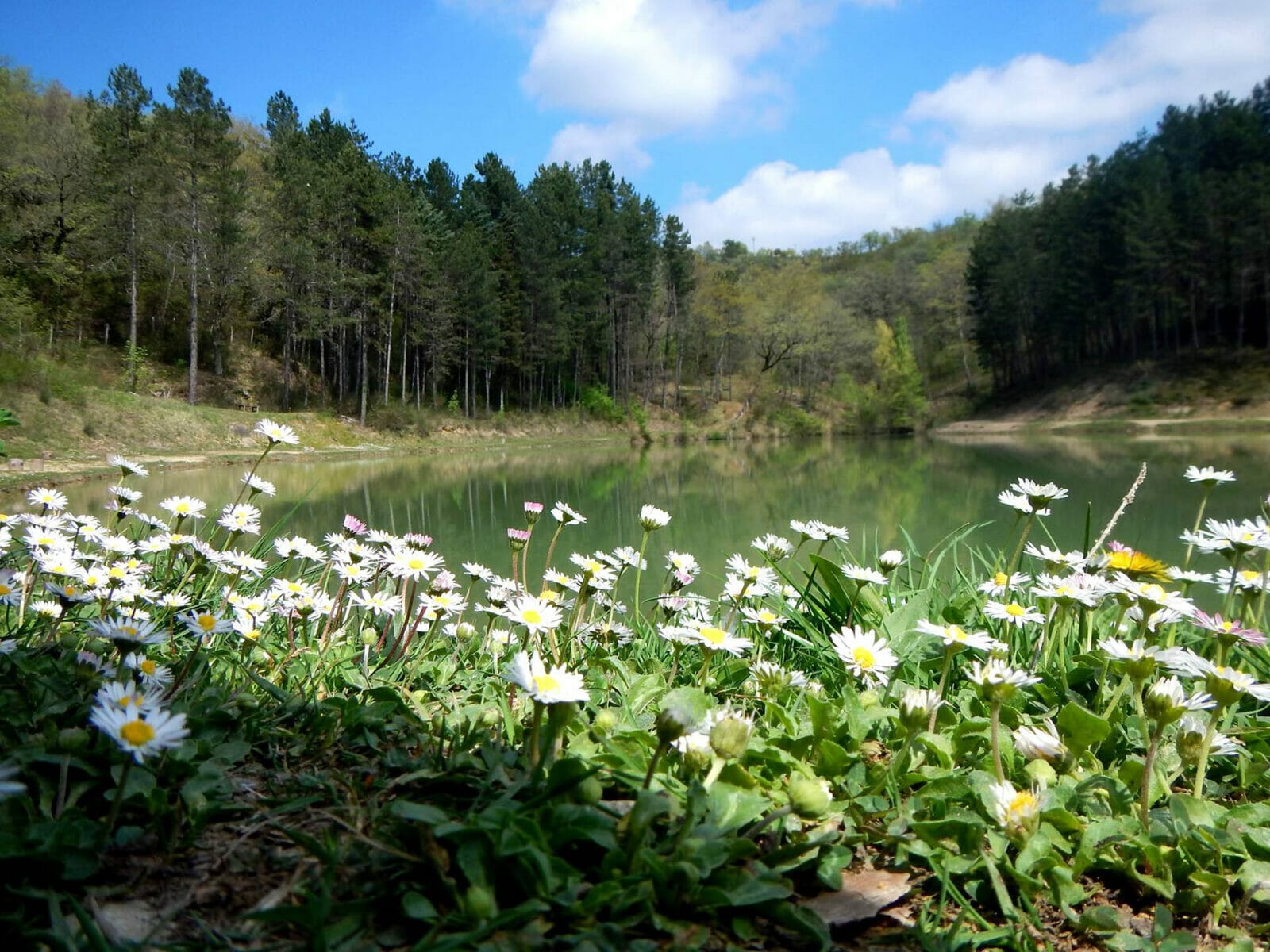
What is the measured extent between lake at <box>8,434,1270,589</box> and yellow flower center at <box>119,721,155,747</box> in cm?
174

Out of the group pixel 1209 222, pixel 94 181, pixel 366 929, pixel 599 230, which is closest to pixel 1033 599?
pixel 366 929

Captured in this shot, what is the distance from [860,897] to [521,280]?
29.7 metres

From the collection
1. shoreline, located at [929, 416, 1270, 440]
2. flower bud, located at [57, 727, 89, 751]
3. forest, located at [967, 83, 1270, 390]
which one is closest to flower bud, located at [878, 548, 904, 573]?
flower bud, located at [57, 727, 89, 751]

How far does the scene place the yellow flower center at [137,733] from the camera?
2.49 ft

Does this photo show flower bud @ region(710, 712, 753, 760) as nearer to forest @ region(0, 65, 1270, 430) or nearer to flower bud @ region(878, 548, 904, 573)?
flower bud @ region(878, 548, 904, 573)

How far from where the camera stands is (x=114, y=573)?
1500 mm

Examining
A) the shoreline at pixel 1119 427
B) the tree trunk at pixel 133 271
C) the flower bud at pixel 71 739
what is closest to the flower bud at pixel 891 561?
the flower bud at pixel 71 739

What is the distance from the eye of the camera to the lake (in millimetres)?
5277

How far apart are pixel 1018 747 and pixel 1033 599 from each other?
0.96m

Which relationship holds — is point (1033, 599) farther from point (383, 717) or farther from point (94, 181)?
point (94, 181)

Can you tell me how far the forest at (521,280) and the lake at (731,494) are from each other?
8210 millimetres

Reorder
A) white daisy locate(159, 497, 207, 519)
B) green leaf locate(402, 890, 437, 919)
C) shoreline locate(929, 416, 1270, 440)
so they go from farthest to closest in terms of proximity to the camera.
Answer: shoreline locate(929, 416, 1270, 440) < white daisy locate(159, 497, 207, 519) < green leaf locate(402, 890, 437, 919)

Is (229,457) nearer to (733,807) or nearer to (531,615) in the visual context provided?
(531,615)

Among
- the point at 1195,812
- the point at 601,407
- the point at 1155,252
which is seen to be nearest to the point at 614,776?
the point at 1195,812
